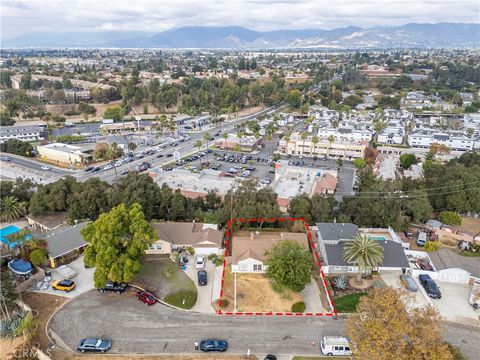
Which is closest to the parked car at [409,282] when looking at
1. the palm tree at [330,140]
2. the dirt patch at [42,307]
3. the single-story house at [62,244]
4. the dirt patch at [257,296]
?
the dirt patch at [257,296]

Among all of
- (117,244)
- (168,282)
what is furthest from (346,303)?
(117,244)

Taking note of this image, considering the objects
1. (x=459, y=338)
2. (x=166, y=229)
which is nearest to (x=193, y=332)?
(x=166, y=229)

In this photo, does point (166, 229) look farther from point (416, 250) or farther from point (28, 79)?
point (28, 79)

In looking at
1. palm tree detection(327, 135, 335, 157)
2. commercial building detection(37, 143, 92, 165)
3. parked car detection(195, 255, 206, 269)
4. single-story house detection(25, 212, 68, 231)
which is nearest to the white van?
parked car detection(195, 255, 206, 269)

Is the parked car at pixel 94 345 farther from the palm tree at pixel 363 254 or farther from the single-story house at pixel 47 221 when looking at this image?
the palm tree at pixel 363 254

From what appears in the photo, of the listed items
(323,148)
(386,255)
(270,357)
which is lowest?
(270,357)

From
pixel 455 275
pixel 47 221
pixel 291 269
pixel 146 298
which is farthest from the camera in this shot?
pixel 47 221

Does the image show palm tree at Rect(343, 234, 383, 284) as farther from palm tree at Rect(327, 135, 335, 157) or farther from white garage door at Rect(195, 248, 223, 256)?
palm tree at Rect(327, 135, 335, 157)

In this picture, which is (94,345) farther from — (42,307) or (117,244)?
(117,244)
